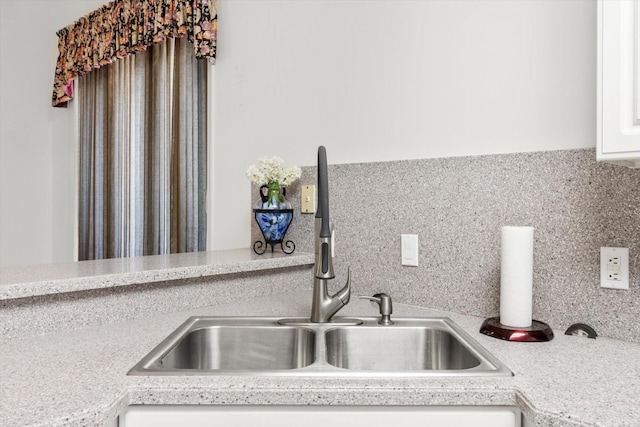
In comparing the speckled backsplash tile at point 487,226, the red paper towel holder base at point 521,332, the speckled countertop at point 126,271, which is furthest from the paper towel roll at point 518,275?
the speckled countertop at point 126,271

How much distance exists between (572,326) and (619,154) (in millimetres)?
506

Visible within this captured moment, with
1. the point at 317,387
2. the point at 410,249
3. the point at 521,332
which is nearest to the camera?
the point at 317,387

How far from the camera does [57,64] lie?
3.49m

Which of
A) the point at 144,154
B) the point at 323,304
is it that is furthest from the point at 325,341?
the point at 144,154

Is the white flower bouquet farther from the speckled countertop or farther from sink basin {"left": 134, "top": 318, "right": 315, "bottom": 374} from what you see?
sink basin {"left": 134, "top": 318, "right": 315, "bottom": 374}

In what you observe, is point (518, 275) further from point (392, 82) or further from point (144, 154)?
point (144, 154)

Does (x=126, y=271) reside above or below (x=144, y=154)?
below

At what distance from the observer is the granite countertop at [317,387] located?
711 millimetres

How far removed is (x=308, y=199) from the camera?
1.81 metres

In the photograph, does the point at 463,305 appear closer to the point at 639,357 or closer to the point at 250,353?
the point at 639,357

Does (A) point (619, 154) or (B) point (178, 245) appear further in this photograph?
(B) point (178, 245)

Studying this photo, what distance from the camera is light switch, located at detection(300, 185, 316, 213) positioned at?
1794 mm

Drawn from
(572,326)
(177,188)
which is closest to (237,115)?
(177,188)

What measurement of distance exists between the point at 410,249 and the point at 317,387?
0.76m
